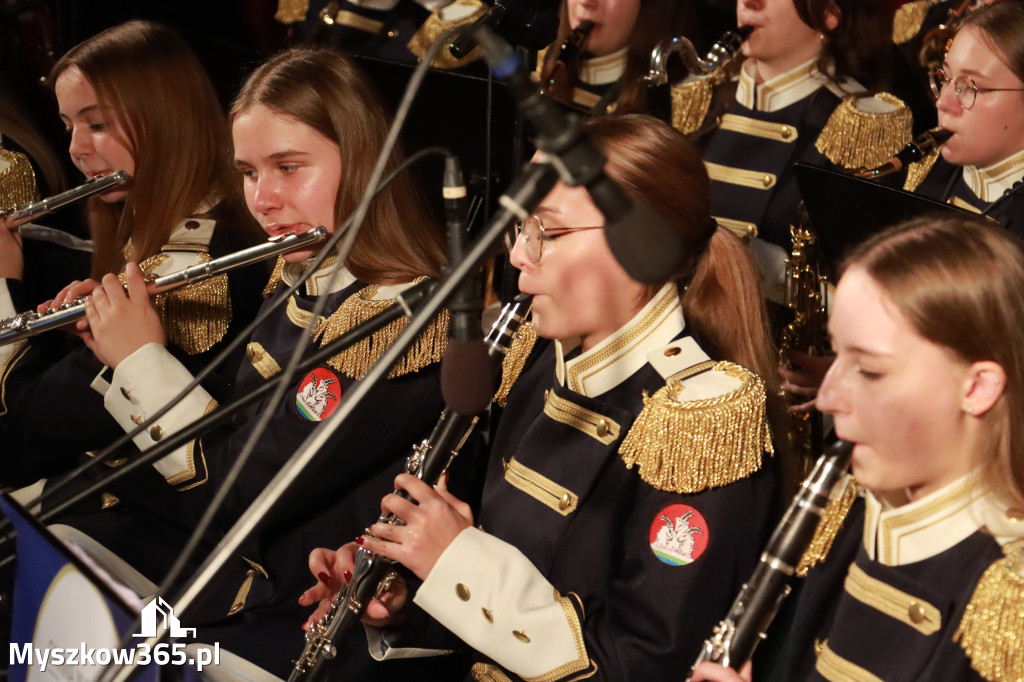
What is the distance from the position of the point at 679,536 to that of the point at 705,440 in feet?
0.44

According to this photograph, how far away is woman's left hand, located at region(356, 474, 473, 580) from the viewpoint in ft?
5.14

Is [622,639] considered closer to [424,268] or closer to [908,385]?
[908,385]

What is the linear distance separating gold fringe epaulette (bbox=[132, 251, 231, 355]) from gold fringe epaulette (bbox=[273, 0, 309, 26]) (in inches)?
69.3

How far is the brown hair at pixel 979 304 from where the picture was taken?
125cm

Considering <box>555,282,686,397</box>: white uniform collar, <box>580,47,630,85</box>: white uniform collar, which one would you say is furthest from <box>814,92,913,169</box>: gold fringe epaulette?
<box>555,282,686,397</box>: white uniform collar

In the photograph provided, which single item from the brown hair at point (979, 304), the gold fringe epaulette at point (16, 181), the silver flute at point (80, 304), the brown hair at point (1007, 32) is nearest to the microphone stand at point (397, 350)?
the brown hair at point (979, 304)

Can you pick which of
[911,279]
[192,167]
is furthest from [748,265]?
[192,167]

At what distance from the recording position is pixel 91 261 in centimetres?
284

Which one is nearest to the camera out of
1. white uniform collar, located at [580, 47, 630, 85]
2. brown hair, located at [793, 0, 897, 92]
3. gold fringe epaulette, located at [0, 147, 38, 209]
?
brown hair, located at [793, 0, 897, 92]

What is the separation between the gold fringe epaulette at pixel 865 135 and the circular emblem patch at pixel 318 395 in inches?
56.3

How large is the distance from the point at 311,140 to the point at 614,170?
71 cm

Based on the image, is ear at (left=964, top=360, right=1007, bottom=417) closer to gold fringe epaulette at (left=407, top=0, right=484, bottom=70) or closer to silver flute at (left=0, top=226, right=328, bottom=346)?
silver flute at (left=0, top=226, right=328, bottom=346)

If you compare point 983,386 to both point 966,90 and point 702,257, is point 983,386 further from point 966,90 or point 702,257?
point 966,90

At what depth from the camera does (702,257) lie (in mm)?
1729
